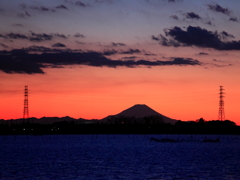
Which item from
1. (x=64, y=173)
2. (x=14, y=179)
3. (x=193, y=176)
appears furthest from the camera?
(x=64, y=173)

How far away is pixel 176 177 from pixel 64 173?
21181 millimetres

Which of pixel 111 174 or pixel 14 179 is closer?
pixel 14 179

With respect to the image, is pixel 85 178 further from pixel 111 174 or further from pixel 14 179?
pixel 14 179

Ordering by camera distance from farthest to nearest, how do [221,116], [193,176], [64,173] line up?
1. [221,116]
2. [64,173]
3. [193,176]

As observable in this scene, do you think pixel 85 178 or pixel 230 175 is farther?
pixel 230 175

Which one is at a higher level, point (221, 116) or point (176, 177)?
point (221, 116)

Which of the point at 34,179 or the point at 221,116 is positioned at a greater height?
the point at 221,116

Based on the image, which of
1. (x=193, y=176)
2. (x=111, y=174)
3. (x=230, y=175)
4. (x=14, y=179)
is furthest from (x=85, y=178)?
(x=230, y=175)

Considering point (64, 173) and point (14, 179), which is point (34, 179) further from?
point (64, 173)

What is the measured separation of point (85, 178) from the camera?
64.6m

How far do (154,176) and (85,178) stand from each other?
12.0 m

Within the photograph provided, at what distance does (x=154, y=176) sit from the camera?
2625 inches

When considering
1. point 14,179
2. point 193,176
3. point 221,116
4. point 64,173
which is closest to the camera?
point 14,179

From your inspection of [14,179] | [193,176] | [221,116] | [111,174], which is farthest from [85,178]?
[221,116]
